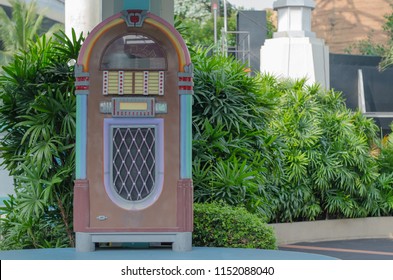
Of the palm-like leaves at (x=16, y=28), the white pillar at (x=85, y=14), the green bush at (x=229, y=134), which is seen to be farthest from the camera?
the palm-like leaves at (x=16, y=28)

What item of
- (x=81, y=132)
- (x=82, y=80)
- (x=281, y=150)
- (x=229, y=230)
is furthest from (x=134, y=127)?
(x=281, y=150)

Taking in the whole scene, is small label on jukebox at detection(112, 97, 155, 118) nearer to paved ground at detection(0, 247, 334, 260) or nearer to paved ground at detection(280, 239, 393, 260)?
paved ground at detection(0, 247, 334, 260)

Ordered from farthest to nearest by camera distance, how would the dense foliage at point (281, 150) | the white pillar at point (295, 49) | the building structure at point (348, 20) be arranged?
the building structure at point (348, 20) → the white pillar at point (295, 49) → the dense foliage at point (281, 150)

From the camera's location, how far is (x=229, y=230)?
31.3 ft

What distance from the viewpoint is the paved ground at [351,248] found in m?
13.8

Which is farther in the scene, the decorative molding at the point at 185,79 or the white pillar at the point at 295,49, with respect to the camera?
the white pillar at the point at 295,49

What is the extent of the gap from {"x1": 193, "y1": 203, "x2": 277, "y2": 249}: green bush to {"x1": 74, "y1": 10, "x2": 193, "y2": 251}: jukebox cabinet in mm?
1010

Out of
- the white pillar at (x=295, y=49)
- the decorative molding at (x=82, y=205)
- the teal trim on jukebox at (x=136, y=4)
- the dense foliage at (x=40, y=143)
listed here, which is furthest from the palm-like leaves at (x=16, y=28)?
the decorative molding at (x=82, y=205)

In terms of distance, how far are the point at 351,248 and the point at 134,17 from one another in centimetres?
796

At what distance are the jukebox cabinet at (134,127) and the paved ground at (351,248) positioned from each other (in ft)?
18.1

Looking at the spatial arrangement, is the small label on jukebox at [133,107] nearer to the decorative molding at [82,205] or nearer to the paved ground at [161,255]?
the decorative molding at [82,205]

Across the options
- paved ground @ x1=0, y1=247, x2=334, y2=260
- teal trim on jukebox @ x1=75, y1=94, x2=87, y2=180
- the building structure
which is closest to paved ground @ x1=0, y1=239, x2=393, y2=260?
paved ground @ x1=0, y1=247, x2=334, y2=260

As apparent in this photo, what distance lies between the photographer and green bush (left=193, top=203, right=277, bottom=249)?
952cm

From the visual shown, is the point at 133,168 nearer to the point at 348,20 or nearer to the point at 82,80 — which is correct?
the point at 82,80
